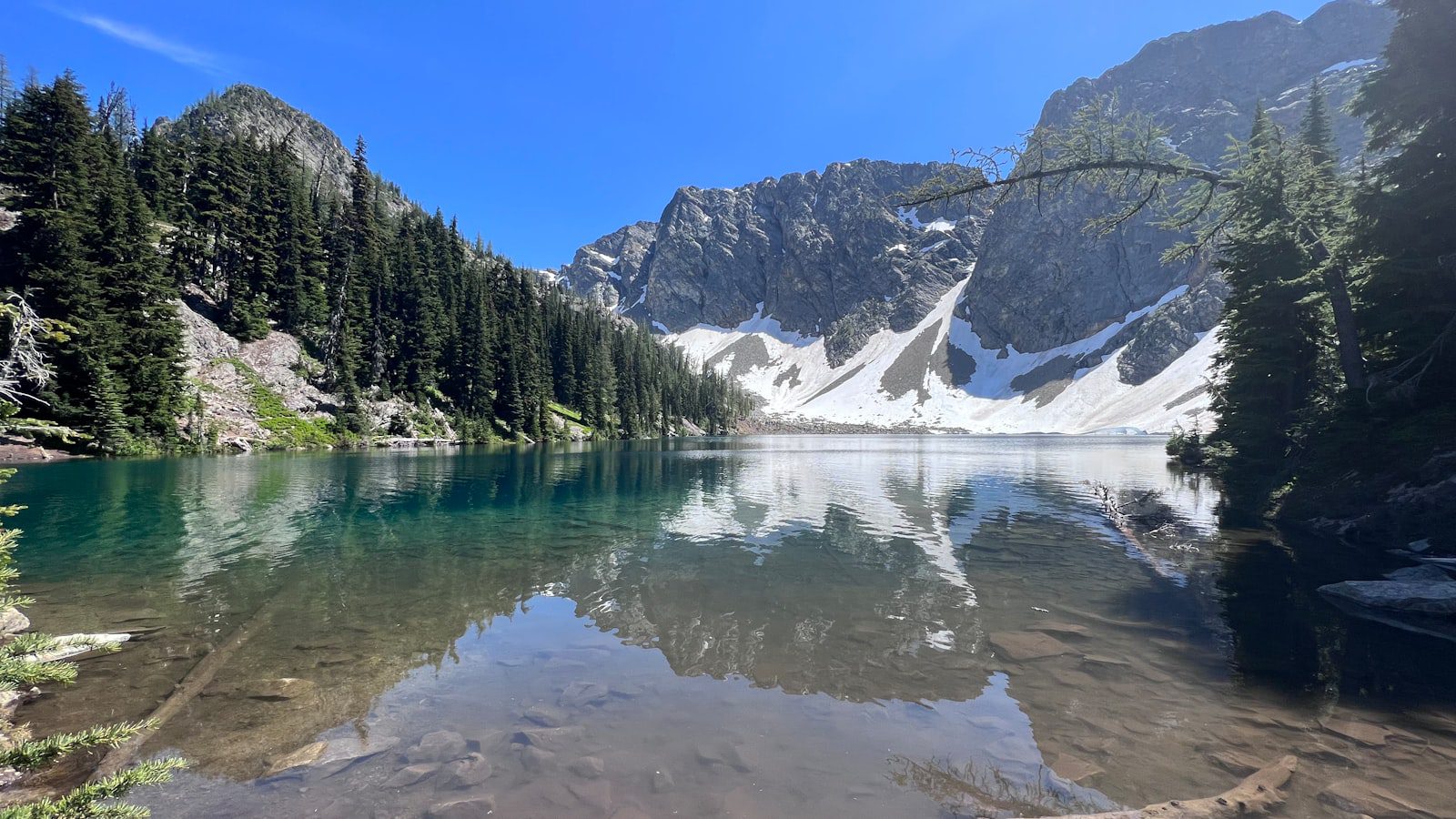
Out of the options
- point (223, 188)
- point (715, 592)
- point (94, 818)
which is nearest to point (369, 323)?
point (223, 188)

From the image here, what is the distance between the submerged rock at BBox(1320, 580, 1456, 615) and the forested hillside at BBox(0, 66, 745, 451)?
49.1 m

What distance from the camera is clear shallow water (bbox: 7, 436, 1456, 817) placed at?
6.53m

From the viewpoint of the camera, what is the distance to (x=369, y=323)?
8062 cm

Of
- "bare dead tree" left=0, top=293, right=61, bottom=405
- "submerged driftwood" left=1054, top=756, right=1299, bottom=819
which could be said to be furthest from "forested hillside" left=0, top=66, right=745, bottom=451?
"submerged driftwood" left=1054, top=756, right=1299, bottom=819

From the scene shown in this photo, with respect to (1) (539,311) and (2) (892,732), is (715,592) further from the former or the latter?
(1) (539,311)

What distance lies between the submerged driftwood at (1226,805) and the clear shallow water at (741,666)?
20cm

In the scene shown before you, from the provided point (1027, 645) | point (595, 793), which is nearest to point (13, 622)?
point (595, 793)

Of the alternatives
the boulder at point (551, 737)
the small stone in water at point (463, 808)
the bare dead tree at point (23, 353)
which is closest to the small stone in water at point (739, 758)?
the boulder at point (551, 737)

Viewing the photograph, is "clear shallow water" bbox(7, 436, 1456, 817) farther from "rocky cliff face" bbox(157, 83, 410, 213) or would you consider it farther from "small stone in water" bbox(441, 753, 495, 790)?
"rocky cliff face" bbox(157, 83, 410, 213)

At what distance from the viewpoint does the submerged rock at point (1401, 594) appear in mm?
12195

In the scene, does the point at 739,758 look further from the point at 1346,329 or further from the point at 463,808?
the point at 1346,329

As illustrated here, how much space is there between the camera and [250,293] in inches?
2790

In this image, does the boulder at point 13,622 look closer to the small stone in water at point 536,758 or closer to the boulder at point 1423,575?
the small stone in water at point 536,758

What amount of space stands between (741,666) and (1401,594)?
15.0m
